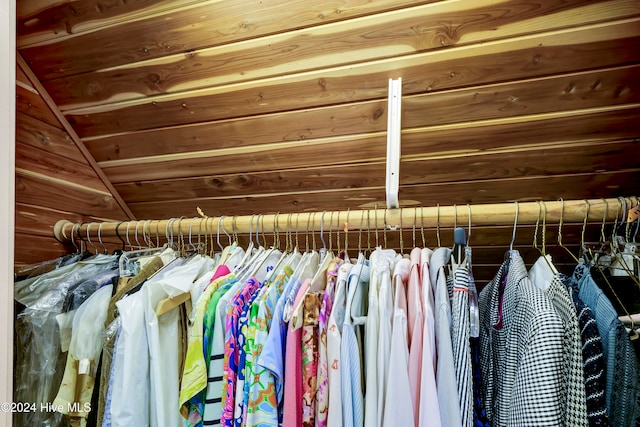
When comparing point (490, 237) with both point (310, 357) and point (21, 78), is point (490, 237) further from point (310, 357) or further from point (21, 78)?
point (21, 78)

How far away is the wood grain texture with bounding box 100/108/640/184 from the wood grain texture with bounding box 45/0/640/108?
0.86ft

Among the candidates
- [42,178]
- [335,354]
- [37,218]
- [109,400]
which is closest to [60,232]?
[37,218]

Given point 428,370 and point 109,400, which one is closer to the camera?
point 428,370

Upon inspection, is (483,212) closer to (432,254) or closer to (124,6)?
(432,254)

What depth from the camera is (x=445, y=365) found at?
0.69m

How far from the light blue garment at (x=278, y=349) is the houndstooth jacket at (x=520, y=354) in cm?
49

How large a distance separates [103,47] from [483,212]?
4.12 feet

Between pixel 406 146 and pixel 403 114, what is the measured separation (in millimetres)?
121

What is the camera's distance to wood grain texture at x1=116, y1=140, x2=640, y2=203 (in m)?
1.06

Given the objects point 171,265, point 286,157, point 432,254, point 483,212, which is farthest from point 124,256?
point 483,212

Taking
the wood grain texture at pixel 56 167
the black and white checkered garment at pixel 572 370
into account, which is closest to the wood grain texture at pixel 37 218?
the wood grain texture at pixel 56 167

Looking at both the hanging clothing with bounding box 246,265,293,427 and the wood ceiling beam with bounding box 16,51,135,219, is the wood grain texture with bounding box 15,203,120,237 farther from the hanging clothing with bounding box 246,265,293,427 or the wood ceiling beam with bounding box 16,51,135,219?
the hanging clothing with bounding box 246,265,293,427

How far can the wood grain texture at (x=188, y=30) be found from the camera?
0.91 metres

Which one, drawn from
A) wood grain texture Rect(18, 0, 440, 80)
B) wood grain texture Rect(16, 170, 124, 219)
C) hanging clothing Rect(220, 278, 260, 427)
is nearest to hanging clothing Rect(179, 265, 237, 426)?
hanging clothing Rect(220, 278, 260, 427)
